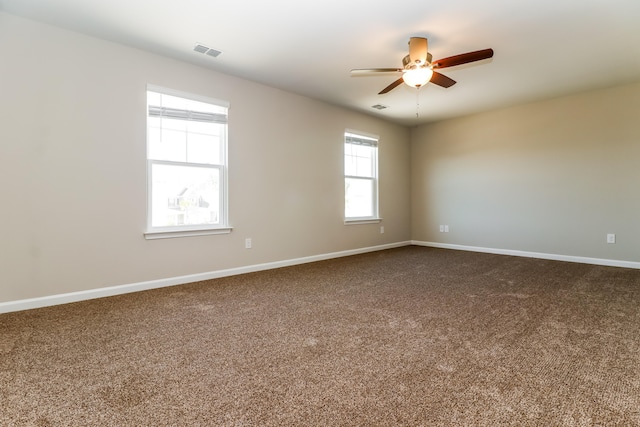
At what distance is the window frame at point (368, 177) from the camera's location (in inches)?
214

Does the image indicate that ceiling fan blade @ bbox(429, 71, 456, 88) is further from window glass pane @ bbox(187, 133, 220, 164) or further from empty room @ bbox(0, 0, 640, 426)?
window glass pane @ bbox(187, 133, 220, 164)

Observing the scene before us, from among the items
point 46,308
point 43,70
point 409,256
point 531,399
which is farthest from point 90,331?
point 409,256

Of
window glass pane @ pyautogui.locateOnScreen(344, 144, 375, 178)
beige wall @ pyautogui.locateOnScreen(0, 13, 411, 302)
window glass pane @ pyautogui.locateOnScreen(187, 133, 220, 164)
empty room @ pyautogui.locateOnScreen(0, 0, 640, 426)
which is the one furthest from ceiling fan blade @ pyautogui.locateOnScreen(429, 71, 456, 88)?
window glass pane @ pyautogui.locateOnScreen(187, 133, 220, 164)

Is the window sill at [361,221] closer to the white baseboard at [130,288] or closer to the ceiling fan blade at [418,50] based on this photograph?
the white baseboard at [130,288]

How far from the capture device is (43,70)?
2.80m

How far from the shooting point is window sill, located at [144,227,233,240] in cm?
335

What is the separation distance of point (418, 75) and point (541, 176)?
342cm

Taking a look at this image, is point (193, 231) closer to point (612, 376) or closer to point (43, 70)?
point (43, 70)

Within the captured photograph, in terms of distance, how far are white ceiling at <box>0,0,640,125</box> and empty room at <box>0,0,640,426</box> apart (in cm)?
3

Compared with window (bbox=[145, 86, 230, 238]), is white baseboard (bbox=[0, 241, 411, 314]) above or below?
below

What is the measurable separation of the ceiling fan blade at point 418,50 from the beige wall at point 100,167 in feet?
6.81

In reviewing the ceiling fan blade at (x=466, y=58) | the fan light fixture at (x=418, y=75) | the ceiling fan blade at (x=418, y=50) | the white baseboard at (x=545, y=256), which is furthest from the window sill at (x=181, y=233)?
the white baseboard at (x=545, y=256)

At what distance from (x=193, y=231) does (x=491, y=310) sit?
10.4 feet

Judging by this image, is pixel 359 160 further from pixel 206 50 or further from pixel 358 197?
pixel 206 50
